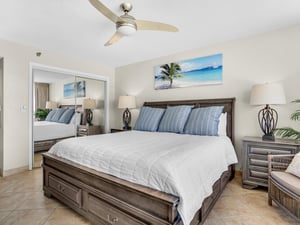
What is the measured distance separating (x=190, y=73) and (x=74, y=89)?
8.84 feet

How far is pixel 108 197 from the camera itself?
5.21 ft

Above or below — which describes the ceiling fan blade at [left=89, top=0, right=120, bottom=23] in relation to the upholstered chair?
above

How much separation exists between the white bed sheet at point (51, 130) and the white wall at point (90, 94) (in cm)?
54

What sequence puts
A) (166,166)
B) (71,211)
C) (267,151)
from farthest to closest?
(267,151) → (71,211) → (166,166)

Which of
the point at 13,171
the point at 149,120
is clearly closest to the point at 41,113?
the point at 13,171

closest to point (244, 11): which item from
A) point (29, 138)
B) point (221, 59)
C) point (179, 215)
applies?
point (221, 59)

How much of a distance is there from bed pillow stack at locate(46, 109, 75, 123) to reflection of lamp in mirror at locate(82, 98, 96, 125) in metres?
0.33

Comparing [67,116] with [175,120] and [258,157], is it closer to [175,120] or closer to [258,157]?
[175,120]

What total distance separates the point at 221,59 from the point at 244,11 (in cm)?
106

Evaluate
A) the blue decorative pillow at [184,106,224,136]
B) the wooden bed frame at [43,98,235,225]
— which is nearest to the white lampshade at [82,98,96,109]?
the wooden bed frame at [43,98,235,225]

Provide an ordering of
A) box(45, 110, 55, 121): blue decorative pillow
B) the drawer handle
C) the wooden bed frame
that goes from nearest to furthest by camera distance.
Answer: the wooden bed frame, the drawer handle, box(45, 110, 55, 121): blue decorative pillow

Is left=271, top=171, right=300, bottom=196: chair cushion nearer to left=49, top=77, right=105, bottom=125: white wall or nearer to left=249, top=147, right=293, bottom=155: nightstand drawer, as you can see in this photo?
left=249, top=147, right=293, bottom=155: nightstand drawer

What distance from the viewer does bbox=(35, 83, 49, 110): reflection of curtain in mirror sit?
363 centimetres

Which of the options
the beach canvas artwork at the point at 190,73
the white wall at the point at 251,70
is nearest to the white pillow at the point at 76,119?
the beach canvas artwork at the point at 190,73
